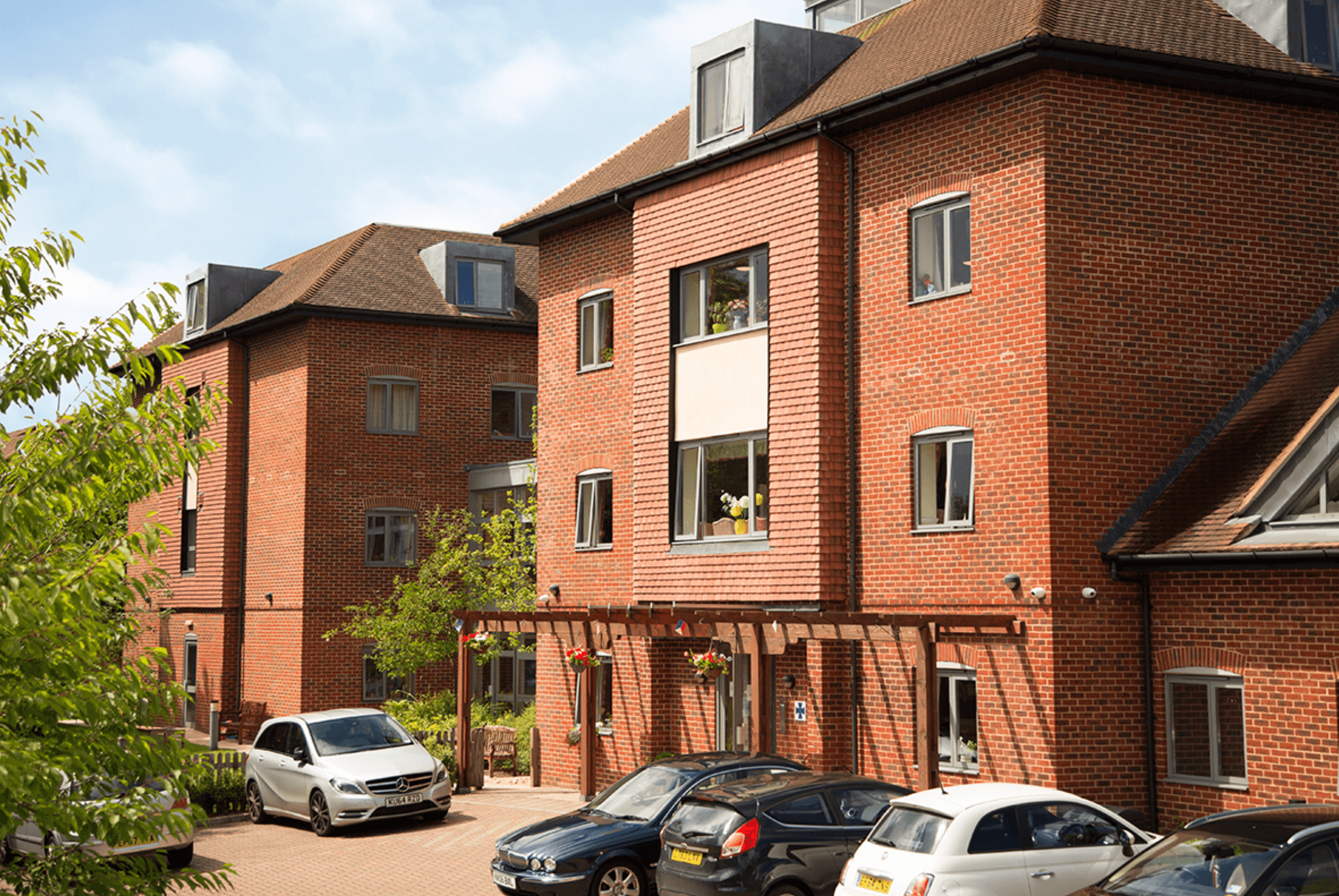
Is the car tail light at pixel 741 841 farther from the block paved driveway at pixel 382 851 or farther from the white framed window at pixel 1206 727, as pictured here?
the white framed window at pixel 1206 727

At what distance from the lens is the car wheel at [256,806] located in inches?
818

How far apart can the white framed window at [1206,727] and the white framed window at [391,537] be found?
2054 centimetres

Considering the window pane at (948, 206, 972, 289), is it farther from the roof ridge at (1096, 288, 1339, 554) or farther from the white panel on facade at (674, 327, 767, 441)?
the roof ridge at (1096, 288, 1339, 554)

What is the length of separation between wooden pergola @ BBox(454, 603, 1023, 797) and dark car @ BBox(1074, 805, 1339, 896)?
6452 mm

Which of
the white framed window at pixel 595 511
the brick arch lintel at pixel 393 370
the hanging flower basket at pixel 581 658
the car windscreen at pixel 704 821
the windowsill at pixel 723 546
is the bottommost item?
the car windscreen at pixel 704 821

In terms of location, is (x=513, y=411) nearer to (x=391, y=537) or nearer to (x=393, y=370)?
(x=393, y=370)

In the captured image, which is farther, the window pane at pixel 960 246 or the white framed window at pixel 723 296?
the white framed window at pixel 723 296

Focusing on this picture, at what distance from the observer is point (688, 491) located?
20.6 meters

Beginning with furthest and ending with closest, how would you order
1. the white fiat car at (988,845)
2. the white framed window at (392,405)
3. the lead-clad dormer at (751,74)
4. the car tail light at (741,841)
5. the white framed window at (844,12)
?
1. the white framed window at (392,405)
2. the white framed window at (844,12)
3. the lead-clad dormer at (751,74)
4. the car tail light at (741,841)
5. the white fiat car at (988,845)

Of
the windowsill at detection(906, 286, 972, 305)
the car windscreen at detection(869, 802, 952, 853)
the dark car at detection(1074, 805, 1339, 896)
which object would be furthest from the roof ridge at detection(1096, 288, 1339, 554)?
the dark car at detection(1074, 805, 1339, 896)

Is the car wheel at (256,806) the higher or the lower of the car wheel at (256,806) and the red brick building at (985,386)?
the lower

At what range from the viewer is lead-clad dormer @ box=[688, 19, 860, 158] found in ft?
65.6

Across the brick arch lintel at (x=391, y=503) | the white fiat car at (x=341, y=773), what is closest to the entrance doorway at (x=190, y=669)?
the brick arch lintel at (x=391, y=503)

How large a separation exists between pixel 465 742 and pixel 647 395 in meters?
6.78
